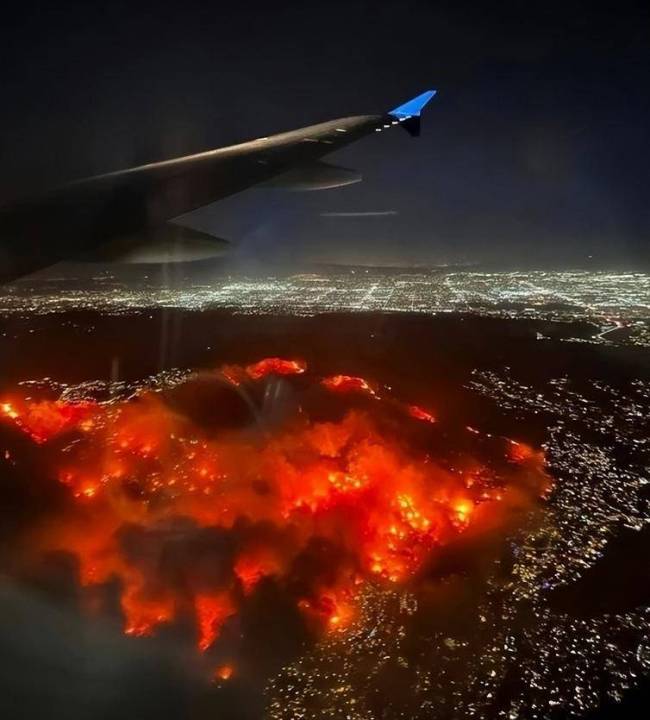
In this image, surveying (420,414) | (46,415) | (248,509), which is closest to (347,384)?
(420,414)

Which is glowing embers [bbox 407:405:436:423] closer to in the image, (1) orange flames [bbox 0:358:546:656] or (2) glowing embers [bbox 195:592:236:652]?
(1) orange flames [bbox 0:358:546:656]

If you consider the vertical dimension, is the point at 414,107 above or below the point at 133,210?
above

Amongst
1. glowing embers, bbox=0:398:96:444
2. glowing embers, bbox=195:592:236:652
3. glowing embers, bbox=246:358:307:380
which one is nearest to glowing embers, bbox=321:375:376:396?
glowing embers, bbox=246:358:307:380

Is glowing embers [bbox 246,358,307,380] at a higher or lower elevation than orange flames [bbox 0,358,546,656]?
higher

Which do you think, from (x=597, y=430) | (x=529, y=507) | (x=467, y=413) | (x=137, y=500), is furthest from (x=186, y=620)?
(x=597, y=430)

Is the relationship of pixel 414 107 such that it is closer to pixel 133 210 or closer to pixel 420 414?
pixel 133 210

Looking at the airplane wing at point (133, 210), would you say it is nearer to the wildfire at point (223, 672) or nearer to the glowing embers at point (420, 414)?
the wildfire at point (223, 672)

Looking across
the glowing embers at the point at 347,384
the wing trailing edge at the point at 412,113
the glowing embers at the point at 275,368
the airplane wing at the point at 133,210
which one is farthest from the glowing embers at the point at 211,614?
the glowing embers at the point at 275,368
